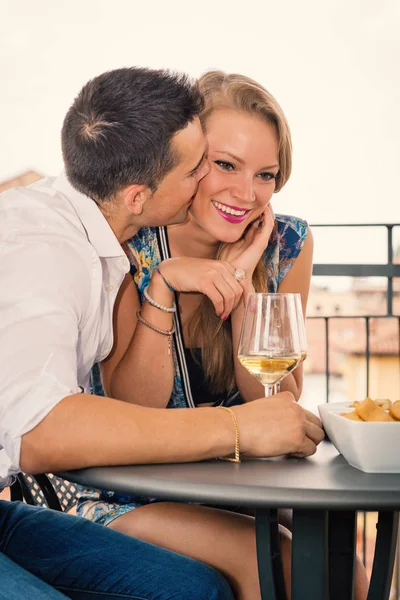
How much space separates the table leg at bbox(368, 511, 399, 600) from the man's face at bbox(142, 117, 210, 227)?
72 centimetres

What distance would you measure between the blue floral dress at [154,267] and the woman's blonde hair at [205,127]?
0.21ft

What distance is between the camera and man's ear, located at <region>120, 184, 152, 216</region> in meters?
1.50

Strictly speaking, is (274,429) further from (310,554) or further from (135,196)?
(135,196)

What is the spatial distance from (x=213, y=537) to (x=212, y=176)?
34.3 inches

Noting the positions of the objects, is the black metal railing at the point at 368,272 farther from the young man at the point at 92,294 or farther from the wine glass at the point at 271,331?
the wine glass at the point at 271,331

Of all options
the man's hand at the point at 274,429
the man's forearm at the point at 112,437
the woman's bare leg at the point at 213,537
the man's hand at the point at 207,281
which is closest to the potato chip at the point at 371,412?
the man's hand at the point at 274,429

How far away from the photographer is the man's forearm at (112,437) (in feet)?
3.76

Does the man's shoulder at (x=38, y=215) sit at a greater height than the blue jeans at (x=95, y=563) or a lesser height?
greater

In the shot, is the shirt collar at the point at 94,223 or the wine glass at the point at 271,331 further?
the shirt collar at the point at 94,223

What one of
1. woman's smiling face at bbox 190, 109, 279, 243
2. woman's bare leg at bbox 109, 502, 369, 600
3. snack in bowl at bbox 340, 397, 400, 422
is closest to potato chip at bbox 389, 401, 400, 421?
snack in bowl at bbox 340, 397, 400, 422

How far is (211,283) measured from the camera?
1.66 metres

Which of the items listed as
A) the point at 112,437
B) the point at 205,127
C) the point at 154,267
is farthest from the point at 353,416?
the point at 205,127

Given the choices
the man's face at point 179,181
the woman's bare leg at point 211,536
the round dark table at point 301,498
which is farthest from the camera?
the man's face at point 179,181

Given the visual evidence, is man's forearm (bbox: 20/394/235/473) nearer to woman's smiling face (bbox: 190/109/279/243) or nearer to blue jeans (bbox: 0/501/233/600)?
blue jeans (bbox: 0/501/233/600)
